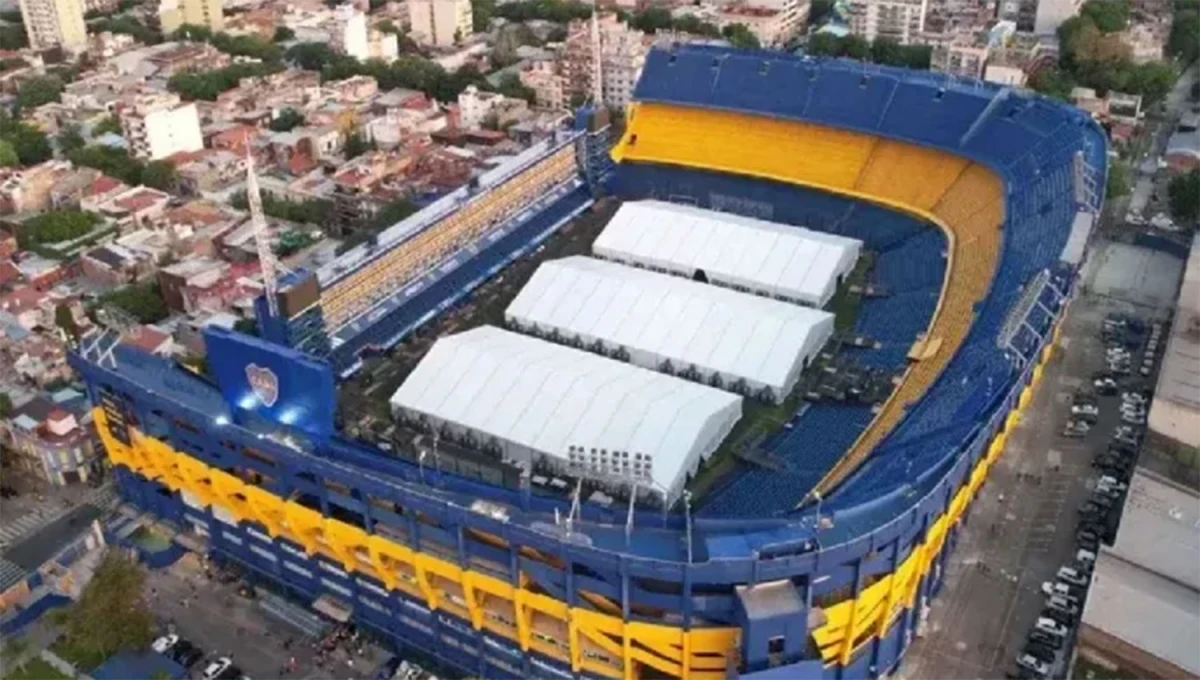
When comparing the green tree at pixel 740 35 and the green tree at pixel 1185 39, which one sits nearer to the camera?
the green tree at pixel 1185 39

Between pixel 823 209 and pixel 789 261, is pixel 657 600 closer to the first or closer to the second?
pixel 789 261

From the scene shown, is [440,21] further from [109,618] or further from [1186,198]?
[109,618]

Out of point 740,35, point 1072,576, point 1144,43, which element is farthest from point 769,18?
point 1072,576

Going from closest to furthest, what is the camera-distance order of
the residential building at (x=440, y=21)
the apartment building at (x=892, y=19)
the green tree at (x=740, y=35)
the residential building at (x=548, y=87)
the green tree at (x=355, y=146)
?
the green tree at (x=355, y=146) < the residential building at (x=548, y=87) < the green tree at (x=740, y=35) < the apartment building at (x=892, y=19) < the residential building at (x=440, y=21)

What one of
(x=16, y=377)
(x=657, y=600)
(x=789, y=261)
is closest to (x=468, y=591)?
(x=657, y=600)

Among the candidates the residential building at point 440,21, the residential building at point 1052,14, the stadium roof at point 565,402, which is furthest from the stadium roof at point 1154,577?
the residential building at point 440,21

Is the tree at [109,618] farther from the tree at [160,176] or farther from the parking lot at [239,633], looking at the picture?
the tree at [160,176]

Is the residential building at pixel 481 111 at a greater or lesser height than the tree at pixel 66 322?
greater
